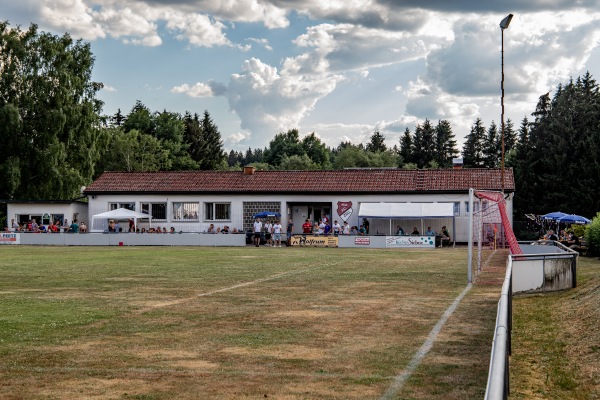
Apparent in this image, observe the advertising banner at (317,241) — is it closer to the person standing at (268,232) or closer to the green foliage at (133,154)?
the person standing at (268,232)

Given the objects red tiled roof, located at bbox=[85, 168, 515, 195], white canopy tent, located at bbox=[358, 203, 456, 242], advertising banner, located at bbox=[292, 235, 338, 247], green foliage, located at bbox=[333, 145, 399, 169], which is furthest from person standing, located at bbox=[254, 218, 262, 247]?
green foliage, located at bbox=[333, 145, 399, 169]

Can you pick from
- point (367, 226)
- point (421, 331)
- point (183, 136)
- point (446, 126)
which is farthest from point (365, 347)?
point (446, 126)

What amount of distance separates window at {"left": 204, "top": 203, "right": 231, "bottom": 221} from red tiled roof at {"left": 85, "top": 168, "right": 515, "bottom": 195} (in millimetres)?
1178

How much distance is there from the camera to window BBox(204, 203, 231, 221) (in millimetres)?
54188

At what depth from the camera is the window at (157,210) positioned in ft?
180

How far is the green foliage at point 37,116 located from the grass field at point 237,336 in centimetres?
3945

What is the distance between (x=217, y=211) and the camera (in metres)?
54.4

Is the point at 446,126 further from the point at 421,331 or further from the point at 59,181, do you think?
the point at 421,331

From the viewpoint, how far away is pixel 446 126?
120375 mm

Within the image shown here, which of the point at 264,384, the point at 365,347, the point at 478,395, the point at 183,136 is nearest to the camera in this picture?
the point at 478,395

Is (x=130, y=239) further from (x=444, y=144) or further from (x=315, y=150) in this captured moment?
(x=315, y=150)

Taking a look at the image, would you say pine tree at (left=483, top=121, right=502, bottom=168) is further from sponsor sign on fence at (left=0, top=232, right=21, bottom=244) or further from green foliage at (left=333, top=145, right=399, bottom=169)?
sponsor sign on fence at (left=0, top=232, right=21, bottom=244)

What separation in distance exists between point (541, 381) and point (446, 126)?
372ft

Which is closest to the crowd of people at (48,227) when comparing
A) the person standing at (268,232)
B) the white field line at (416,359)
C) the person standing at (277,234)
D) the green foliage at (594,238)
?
the person standing at (268,232)
